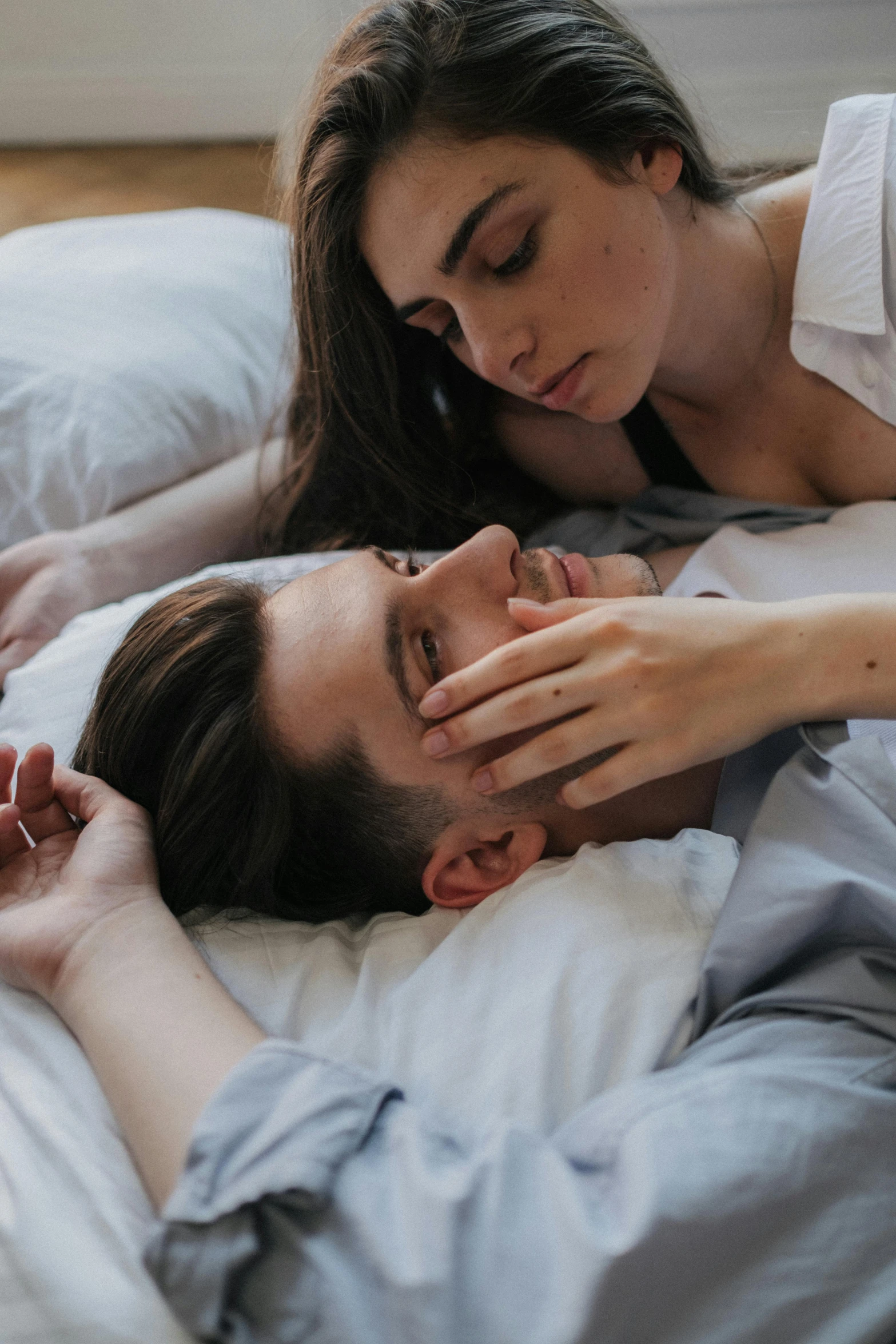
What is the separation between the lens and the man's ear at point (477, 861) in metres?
1.08

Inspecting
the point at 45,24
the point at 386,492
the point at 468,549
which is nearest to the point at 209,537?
the point at 386,492

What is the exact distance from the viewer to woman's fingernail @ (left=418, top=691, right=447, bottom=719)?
3.23 ft

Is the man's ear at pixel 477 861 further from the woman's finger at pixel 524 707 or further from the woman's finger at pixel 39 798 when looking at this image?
the woman's finger at pixel 39 798

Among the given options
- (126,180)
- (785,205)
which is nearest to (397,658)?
(785,205)

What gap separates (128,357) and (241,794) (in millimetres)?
882

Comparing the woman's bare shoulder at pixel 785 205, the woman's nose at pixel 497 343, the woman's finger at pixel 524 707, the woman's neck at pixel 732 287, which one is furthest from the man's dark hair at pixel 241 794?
the woman's bare shoulder at pixel 785 205

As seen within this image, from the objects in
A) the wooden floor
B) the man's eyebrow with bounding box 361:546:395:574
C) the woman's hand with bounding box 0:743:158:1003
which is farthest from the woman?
the wooden floor

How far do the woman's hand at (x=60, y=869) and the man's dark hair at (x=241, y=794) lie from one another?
0.04 meters

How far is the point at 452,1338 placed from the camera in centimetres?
71

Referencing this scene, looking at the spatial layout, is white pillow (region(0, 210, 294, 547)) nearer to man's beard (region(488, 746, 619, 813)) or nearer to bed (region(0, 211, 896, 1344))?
bed (region(0, 211, 896, 1344))

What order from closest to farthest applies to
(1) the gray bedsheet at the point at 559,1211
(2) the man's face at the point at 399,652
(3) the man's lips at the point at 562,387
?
(1) the gray bedsheet at the point at 559,1211
(2) the man's face at the point at 399,652
(3) the man's lips at the point at 562,387

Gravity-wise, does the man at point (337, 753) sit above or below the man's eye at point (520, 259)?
below

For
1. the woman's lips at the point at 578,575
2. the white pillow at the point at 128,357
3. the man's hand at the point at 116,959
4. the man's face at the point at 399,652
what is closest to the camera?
the man's hand at the point at 116,959

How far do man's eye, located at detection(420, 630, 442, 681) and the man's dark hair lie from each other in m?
0.10
